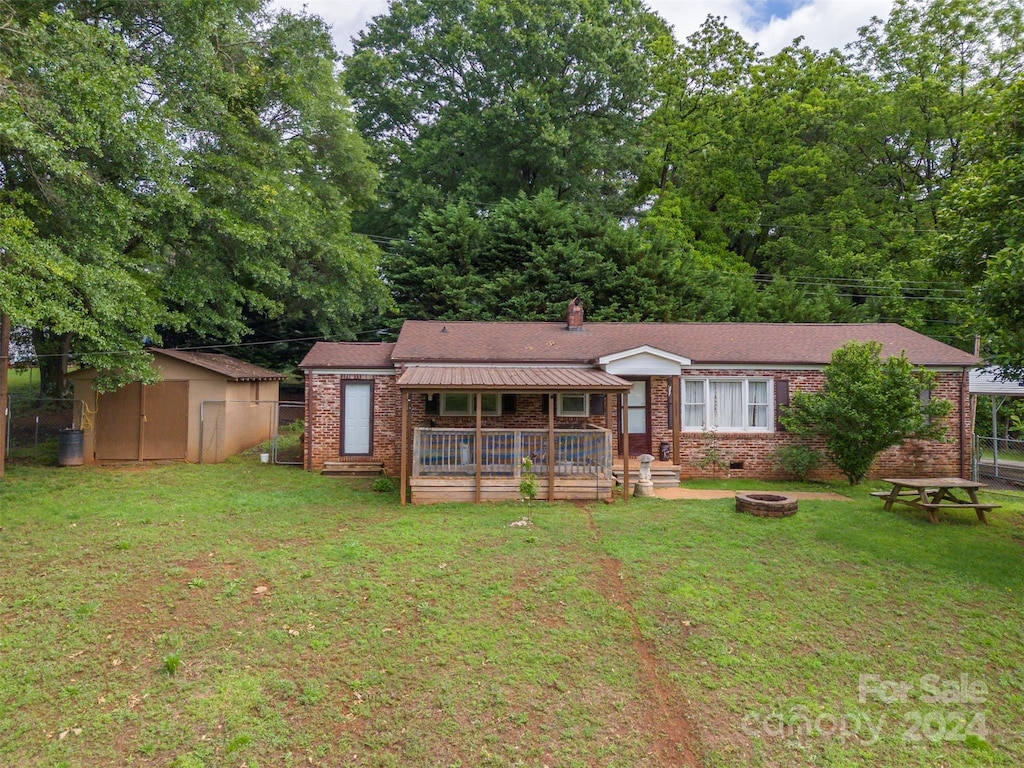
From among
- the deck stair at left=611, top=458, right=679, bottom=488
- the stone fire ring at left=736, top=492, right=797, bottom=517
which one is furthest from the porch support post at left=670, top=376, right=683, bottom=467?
the stone fire ring at left=736, top=492, right=797, bottom=517

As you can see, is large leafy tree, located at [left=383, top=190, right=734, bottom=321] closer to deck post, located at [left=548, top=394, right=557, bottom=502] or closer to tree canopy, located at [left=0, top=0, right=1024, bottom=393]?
tree canopy, located at [left=0, top=0, right=1024, bottom=393]

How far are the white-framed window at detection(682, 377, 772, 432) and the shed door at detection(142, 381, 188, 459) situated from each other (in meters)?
12.8

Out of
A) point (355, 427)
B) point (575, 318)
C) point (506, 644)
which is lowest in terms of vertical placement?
point (506, 644)

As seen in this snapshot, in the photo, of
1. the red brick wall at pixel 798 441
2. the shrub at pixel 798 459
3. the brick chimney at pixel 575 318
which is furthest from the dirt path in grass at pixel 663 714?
the brick chimney at pixel 575 318

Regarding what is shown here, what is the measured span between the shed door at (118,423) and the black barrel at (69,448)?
467mm

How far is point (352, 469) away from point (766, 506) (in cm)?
Result: 893

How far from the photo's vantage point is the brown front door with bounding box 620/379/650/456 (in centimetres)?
1290

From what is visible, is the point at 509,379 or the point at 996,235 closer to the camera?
the point at 996,235

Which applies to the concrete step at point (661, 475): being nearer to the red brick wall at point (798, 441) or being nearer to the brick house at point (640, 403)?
Result: the brick house at point (640, 403)

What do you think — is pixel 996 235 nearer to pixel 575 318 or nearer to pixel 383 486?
pixel 575 318

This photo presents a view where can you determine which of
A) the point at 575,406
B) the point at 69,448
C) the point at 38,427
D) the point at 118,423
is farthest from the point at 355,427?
the point at 38,427

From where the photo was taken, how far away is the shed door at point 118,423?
13.5 metres

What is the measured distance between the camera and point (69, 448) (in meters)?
13.0

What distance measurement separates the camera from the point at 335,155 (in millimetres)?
20000
